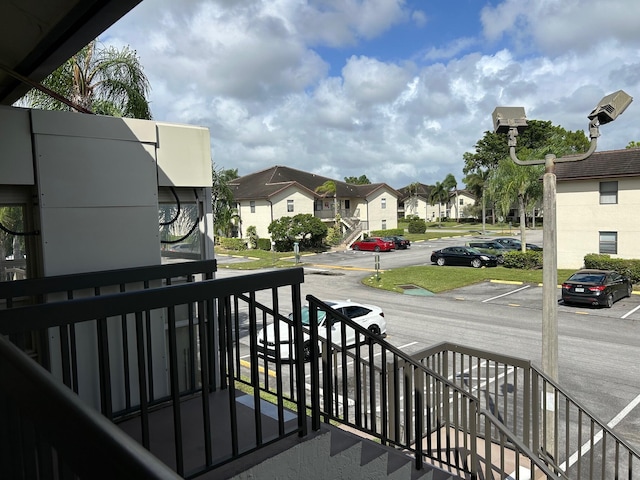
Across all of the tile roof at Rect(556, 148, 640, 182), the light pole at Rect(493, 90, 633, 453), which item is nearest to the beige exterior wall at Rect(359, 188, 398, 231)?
the tile roof at Rect(556, 148, 640, 182)

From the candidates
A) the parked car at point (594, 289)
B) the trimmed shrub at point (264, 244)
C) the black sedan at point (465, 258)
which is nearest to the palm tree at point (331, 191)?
the trimmed shrub at point (264, 244)

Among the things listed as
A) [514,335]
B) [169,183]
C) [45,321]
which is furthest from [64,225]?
[514,335]

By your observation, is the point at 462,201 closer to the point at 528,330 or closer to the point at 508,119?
the point at 528,330

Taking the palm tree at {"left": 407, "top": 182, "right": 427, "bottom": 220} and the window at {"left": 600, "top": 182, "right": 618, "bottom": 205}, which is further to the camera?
the palm tree at {"left": 407, "top": 182, "right": 427, "bottom": 220}

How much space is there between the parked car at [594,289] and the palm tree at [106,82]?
17.0 m

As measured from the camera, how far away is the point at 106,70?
1389cm

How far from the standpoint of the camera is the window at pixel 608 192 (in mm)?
26109

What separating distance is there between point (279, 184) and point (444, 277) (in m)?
25.4

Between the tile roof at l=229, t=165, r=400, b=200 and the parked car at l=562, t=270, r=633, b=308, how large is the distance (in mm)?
30450

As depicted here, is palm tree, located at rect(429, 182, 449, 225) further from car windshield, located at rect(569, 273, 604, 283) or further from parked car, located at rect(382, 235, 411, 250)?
car windshield, located at rect(569, 273, 604, 283)

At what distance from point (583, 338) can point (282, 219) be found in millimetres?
30149

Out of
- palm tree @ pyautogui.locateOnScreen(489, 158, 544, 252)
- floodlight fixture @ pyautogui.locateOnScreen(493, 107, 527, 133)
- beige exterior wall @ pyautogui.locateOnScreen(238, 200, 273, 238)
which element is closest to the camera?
floodlight fixture @ pyautogui.locateOnScreen(493, 107, 527, 133)

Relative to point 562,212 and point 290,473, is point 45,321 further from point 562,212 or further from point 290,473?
point 562,212

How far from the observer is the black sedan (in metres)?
31.0
